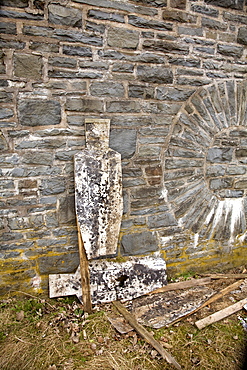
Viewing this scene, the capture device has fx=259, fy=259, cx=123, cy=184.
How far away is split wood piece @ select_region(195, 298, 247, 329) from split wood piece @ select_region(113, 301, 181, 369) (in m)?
0.53

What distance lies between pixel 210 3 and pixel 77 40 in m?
1.67

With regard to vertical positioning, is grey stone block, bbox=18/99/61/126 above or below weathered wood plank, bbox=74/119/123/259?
above

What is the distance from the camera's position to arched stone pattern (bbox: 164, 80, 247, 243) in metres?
3.16

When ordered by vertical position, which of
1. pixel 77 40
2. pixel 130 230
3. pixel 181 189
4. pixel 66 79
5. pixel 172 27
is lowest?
pixel 130 230

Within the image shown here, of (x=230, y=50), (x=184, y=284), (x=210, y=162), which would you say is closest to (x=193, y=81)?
(x=230, y=50)

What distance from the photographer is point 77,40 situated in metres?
2.62

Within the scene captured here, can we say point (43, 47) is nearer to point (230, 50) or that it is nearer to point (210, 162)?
point (230, 50)

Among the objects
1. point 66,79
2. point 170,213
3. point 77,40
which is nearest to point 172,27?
point 77,40

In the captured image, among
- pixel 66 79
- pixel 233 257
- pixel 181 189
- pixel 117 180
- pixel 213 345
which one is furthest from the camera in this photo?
pixel 233 257

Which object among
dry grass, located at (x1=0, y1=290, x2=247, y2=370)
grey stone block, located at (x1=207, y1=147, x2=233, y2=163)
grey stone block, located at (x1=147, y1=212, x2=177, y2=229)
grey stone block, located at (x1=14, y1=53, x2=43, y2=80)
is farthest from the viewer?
grey stone block, located at (x1=207, y1=147, x2=233, y2=163)

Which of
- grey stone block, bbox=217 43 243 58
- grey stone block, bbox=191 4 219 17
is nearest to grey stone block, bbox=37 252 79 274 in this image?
grey stone block, bbox=217 43 243 58

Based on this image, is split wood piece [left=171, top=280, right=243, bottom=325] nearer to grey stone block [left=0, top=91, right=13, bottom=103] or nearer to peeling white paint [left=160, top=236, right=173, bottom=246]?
peeling white paint [left=160, top=236, right=173, bottom=246]

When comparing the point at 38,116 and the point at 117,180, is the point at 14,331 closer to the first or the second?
the point at 117,180

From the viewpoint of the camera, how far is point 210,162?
3365 mm
